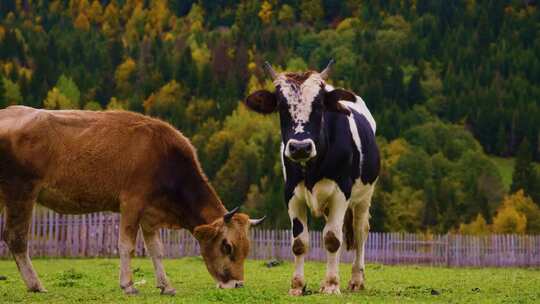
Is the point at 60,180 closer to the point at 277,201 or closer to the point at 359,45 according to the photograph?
the point at 277,201

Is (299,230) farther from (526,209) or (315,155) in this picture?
(526,209)

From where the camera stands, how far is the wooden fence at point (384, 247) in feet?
105

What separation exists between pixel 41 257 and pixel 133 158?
18873 mm

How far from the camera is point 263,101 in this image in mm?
12297

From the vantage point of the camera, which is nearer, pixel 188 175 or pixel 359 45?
pixel 188 175

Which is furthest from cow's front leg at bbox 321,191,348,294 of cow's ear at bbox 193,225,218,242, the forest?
the forest

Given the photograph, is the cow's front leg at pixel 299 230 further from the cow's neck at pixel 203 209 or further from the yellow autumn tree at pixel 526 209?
the yellow autumn tree at pixel 526 209

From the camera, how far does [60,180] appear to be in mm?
12039

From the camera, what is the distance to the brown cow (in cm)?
1184

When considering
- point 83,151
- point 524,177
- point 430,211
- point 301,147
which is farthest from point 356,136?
point 524,177

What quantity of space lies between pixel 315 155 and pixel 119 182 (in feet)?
8.43

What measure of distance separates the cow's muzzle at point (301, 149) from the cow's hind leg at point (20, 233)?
3.24 m

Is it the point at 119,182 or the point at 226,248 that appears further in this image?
the point at 226,248

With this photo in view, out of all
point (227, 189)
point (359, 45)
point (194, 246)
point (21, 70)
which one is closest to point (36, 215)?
point (194, 246)
